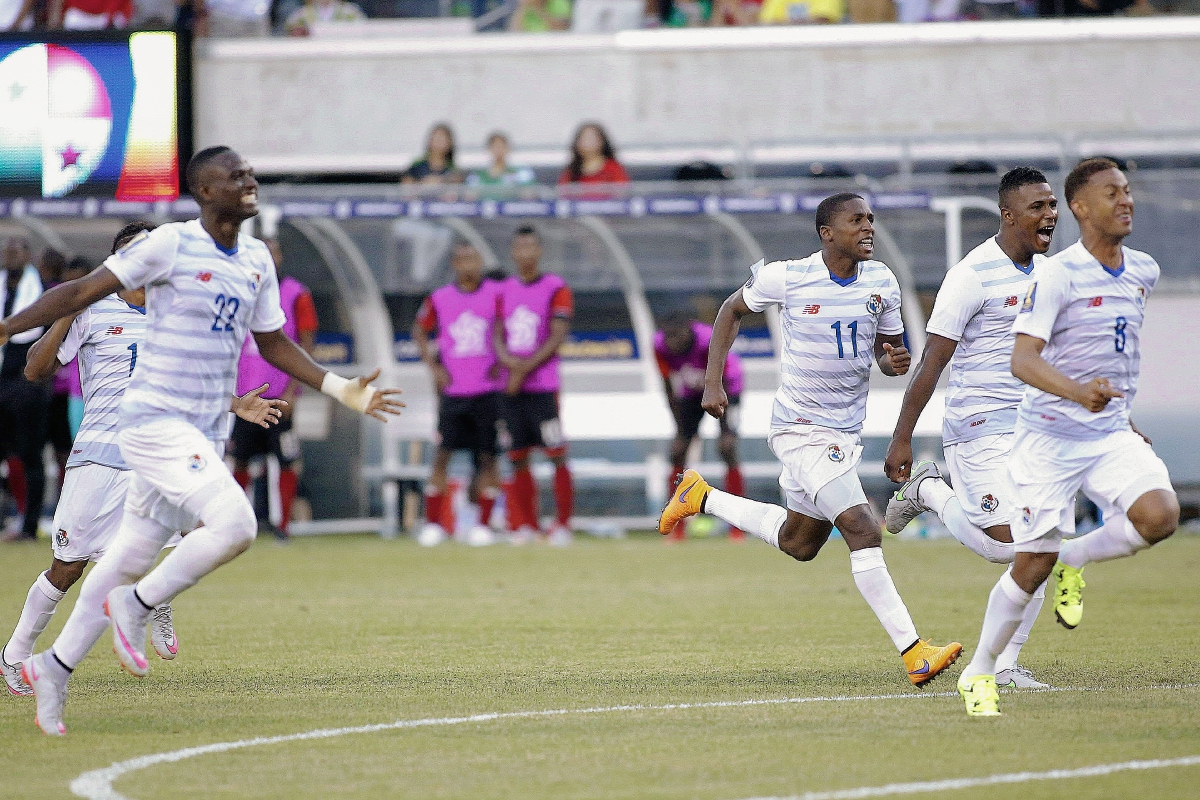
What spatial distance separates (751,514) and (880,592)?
4.25ft

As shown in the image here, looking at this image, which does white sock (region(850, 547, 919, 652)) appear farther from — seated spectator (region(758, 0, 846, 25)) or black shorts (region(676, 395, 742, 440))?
seated spectator (region(758, 0, 846, 25))

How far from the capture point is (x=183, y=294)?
21.4 ft

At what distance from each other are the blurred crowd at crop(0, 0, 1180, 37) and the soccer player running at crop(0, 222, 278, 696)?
1262 centimetres

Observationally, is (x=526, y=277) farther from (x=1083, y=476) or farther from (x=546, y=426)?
(x=1083, y=476)

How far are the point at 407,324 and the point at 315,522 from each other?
7.10ft

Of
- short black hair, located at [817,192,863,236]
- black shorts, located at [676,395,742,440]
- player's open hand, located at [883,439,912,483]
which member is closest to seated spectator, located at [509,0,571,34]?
black shorts, located at [676,395,742,440]

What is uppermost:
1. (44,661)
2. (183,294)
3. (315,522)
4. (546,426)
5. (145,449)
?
(183,294)

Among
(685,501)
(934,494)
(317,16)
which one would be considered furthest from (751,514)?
(317,16)

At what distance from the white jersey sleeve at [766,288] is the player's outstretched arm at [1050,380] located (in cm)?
168

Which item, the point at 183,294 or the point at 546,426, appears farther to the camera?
the point at 546,426

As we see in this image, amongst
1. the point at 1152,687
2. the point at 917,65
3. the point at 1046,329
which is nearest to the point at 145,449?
the point at 1046,329

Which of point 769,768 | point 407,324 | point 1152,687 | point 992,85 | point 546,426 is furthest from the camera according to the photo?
point 992,85

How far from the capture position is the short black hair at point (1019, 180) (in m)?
7.59

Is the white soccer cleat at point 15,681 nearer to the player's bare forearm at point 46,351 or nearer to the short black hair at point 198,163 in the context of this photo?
the player's bare forearm at point 46,351
